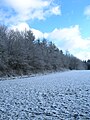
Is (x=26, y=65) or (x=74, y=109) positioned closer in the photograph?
(x=74, y=109)

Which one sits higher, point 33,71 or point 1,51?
point 1,51

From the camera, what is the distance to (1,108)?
423 inches

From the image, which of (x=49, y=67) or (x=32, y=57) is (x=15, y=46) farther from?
(x=49, y=67)

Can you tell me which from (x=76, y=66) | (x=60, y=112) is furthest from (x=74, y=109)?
(x=76, y=66)

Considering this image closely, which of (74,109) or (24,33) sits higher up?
(24,33)

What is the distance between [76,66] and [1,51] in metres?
103

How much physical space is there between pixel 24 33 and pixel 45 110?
189 feet

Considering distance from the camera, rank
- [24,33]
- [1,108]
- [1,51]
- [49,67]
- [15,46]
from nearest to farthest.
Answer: [1,108] < [1,51] < [15,46] < [24,33] < [49,67]

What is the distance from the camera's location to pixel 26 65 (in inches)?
2039

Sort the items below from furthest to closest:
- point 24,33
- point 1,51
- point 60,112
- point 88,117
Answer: point 24,33, point 1,51, point 60,112, point 88,117

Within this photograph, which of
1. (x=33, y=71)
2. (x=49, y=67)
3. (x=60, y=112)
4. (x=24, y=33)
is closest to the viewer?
(x=60, y=112)

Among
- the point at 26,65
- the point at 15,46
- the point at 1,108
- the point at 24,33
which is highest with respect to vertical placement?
the point at 24,33

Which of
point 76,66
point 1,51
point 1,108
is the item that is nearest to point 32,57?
A: point 1,51

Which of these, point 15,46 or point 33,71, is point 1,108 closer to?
point 15,46
